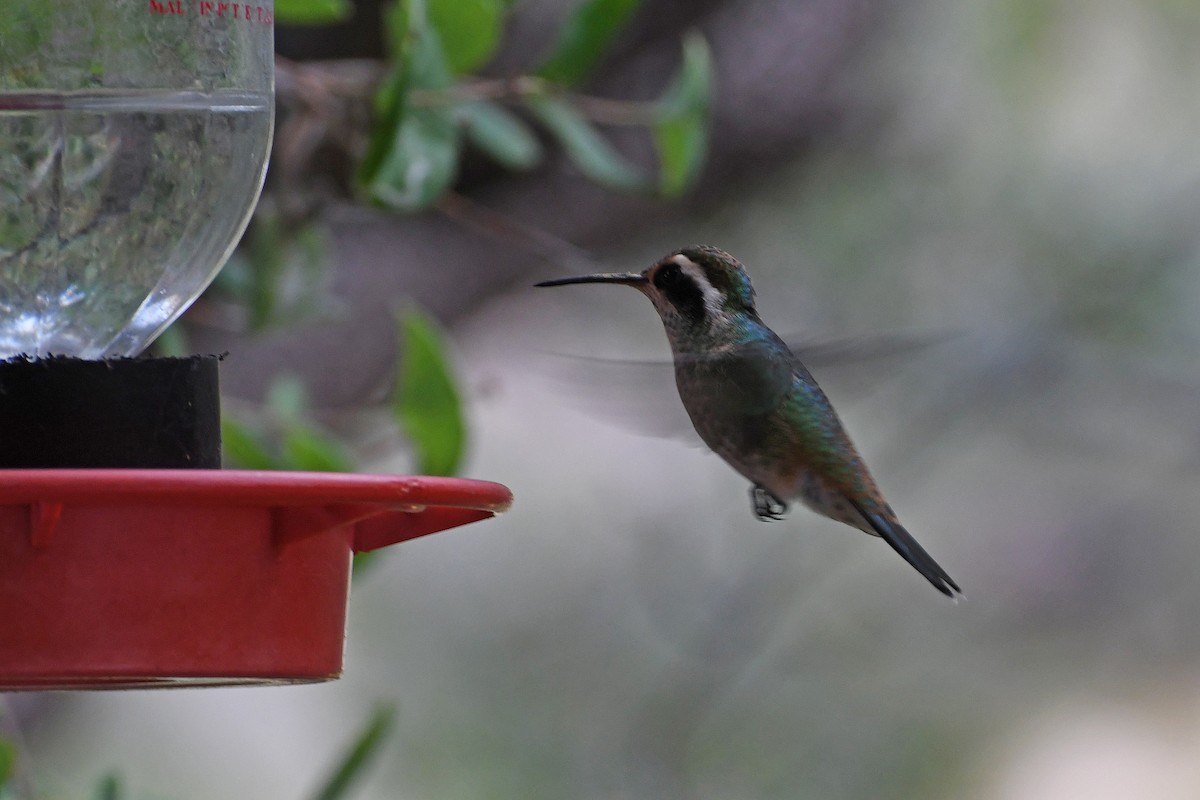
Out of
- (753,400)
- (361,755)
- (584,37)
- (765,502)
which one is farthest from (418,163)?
(361,755)

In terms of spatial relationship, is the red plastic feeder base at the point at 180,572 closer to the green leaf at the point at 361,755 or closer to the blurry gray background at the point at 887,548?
the green leaf at the point at 361,755

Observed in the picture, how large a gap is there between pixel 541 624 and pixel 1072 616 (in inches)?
81.7

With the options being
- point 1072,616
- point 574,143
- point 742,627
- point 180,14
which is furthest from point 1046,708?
point 180,14

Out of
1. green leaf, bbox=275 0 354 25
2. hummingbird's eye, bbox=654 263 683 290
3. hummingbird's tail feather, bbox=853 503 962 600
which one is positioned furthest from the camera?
green leaf, bbox=275 0 354 25

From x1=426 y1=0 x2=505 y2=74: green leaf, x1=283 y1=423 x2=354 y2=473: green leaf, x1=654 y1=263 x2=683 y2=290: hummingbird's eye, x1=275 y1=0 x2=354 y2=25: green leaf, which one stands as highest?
x1=426 y1=0 x2=505 y2=74: green leaf

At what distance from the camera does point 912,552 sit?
2105 mm

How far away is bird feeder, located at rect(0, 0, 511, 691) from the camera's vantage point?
1.35 m

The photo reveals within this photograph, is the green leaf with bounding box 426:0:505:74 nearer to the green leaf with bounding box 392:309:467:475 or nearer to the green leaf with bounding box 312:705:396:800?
the green leaf with bounding box 392:309:467:475

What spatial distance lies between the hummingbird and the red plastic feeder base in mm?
709

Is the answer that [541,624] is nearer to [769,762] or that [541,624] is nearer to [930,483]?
[769,762]

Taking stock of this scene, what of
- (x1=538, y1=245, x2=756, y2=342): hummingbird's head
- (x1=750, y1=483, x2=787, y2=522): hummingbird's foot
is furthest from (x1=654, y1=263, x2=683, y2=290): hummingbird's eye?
(x1=750, y1=483, x2=787, y2=522): hummingbird's foot

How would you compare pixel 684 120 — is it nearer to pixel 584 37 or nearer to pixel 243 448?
pixel 584 37

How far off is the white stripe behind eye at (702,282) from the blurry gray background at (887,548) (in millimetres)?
2331

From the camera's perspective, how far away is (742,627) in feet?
17.8
